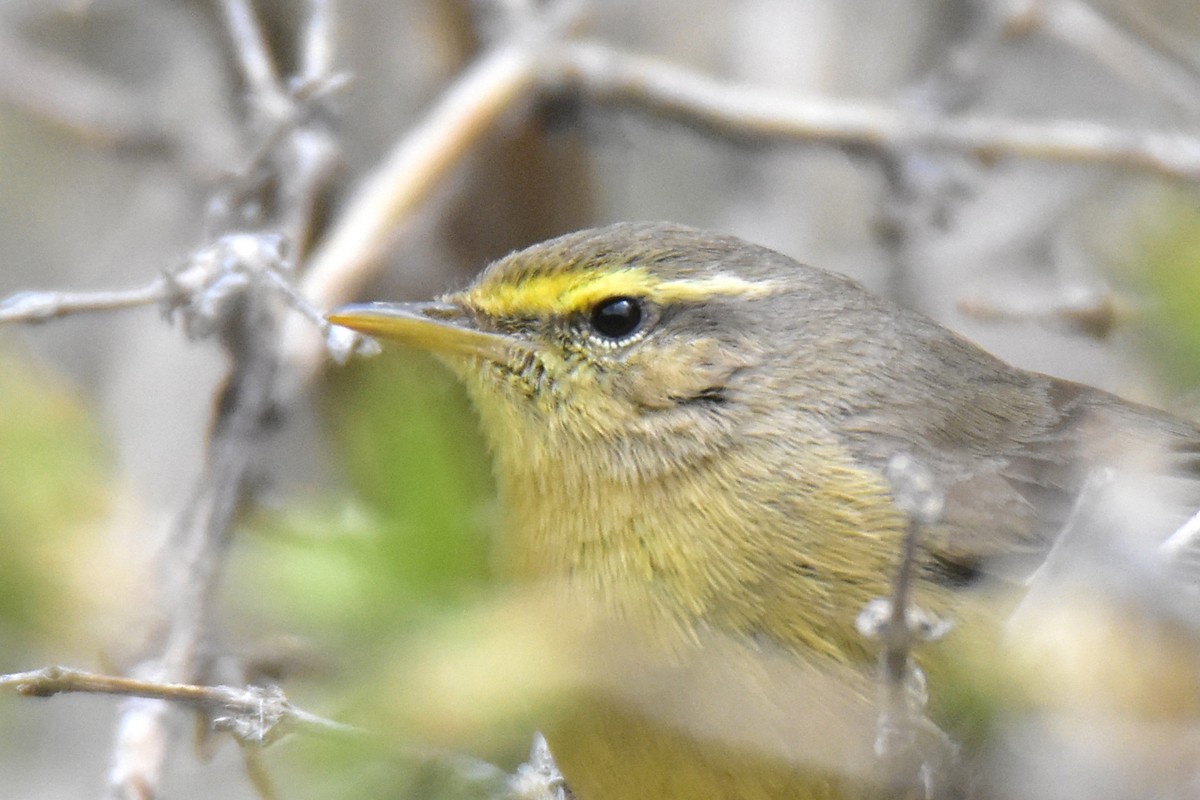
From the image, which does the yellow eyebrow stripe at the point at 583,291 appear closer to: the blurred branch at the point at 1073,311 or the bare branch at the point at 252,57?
the bare branch at the point at 252,57

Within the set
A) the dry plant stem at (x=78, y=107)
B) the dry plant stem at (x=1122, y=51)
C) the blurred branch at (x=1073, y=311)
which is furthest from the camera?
the dry plant stem at (x=78, y=107)

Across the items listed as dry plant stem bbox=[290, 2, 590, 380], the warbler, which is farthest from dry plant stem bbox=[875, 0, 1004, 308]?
the warbler

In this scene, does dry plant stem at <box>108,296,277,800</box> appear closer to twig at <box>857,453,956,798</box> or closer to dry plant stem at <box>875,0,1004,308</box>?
twig at <box>857,453,956,798</box>

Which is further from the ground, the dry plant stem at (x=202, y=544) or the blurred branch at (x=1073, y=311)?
the blurred branch at (x=1073, y=311)

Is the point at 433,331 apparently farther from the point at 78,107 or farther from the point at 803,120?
the point at 78,107

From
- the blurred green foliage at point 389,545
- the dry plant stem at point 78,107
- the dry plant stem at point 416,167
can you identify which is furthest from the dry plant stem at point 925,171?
the blurred green foliage at point 389,545

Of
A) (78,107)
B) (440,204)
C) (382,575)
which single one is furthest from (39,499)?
(78,107)

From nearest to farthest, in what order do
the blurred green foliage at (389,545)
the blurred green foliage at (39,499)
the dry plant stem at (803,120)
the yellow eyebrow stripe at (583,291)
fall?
the blurred green foliage at (389,545) < the blurred green foliage at (39,499) < the yellow eyebrow stripe at (583,291) < the dry plant stem at (803,120)
